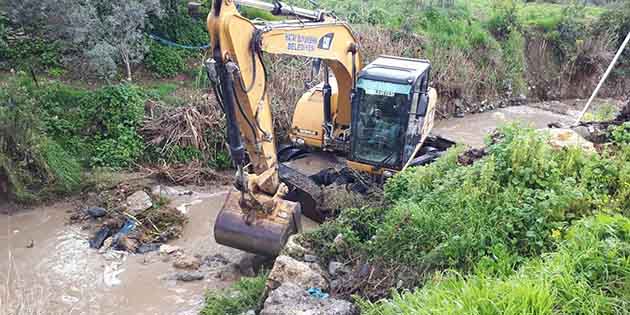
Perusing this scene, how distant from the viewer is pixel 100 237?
26.6 ft

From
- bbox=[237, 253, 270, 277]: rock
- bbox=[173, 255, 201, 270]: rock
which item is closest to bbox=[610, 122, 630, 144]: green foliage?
bbox=[237, 253, 270, 277]: rock

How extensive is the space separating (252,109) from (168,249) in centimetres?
A: 279

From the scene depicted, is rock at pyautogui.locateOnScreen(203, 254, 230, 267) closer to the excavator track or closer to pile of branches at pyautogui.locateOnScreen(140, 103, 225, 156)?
the excavator track

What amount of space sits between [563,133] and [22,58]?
1087 cm

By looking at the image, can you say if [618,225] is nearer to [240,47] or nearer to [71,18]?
[240,47]

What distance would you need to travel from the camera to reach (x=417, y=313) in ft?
12.3

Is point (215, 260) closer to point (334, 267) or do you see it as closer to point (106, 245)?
point (106, 245)

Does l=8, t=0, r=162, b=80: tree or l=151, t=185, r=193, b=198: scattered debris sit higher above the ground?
l=8, t=0, r=162, b=80: tree

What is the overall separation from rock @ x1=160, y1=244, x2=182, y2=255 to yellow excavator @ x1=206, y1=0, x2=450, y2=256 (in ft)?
4.38

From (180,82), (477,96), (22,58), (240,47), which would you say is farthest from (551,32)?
(22,58)

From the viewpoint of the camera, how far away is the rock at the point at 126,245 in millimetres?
7836

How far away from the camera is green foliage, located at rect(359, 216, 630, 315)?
11.3ft

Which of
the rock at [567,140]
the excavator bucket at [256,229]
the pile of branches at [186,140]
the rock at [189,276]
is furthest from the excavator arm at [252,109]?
the pile of branches at [186,140]

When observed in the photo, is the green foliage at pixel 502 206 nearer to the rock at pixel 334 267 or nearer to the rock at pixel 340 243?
the rock at pixel 340 243
